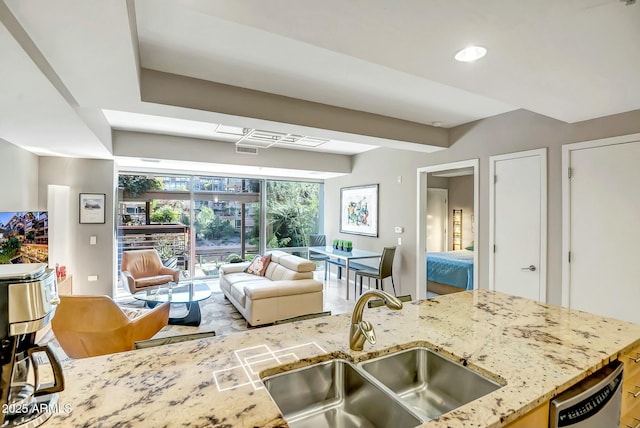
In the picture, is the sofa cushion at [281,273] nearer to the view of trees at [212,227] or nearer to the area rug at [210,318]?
the area rug at [210,318]

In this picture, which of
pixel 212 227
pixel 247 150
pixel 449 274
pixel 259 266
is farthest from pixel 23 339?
pixel 212 227

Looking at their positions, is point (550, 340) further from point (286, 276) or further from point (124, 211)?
point (124, 211)

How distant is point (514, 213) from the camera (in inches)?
127

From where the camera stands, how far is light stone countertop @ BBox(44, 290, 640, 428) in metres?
0.88

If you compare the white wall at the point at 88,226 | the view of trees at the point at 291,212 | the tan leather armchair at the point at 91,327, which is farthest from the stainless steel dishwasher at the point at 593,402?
the view of trees at the point at 291,212

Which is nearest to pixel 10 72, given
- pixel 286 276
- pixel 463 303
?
pixel 463 303

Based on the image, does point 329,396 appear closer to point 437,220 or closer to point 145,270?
point 145,270

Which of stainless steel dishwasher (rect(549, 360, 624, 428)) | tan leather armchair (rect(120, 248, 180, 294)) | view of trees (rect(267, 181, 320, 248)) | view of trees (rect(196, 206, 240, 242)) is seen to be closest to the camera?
stainless steel dishwasher (rect(549, 360, 624, 428))

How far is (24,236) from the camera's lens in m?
3.57

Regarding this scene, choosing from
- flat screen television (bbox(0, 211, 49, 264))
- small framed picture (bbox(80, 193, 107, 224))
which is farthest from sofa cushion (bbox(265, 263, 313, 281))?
flat screen television (bbox(0, 211, 49, 264))

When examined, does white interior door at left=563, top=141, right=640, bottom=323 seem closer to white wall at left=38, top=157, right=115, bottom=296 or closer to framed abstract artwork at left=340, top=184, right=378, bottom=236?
framed abstract artwork at left=340, top=184, right=378, bottom=236

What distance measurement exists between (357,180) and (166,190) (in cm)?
368

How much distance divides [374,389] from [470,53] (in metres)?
1.73

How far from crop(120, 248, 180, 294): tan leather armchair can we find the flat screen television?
3.24 feet
